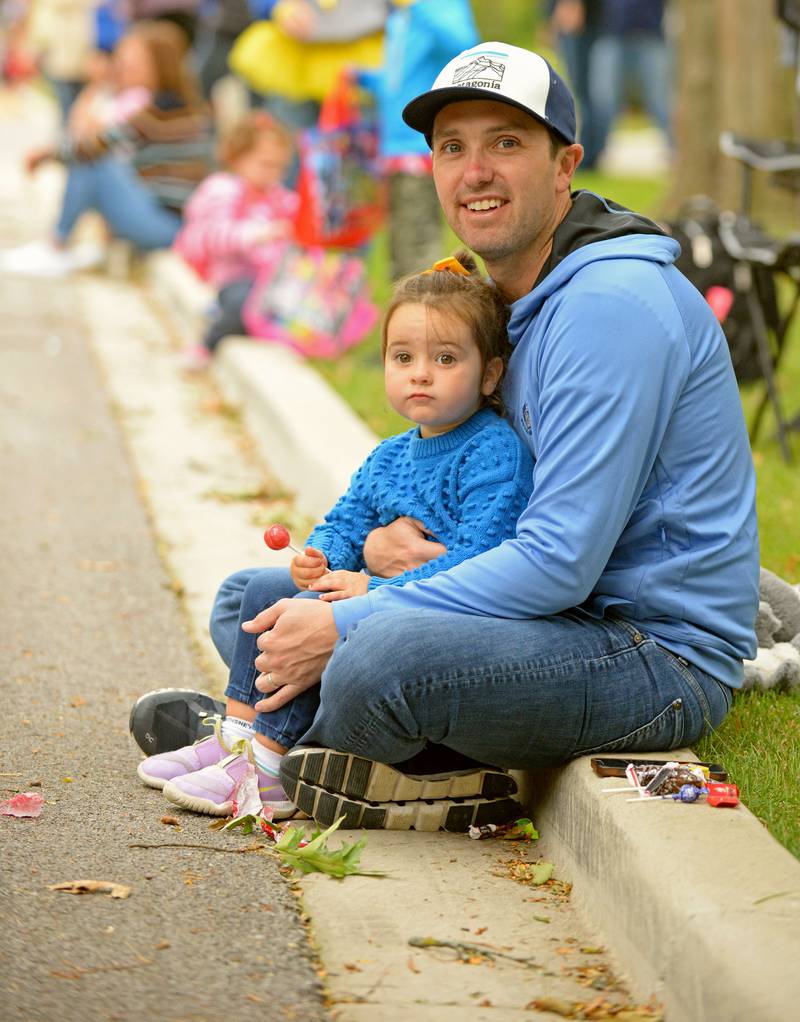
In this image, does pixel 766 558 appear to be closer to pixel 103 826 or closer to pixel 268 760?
pixel 268 760

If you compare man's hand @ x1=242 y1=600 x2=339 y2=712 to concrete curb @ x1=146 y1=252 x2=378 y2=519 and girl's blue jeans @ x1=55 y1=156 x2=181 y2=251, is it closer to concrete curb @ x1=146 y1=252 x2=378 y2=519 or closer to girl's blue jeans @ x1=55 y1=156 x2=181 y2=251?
concrete curb @ x1=146 y1=252 x2=378 y2=519

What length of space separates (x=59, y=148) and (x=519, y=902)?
9.61m

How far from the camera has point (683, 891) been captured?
2635mm

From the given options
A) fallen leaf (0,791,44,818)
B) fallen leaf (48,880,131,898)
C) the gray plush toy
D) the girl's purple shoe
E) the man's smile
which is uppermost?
the man's smile

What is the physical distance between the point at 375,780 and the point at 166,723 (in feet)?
2.03

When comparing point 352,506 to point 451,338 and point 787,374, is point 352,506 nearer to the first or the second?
point 451,338

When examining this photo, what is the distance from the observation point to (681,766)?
10.1 feet

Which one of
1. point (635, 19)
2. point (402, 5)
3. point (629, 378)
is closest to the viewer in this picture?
point (629, 378)

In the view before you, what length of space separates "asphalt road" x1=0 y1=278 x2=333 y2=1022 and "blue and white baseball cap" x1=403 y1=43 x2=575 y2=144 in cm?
159

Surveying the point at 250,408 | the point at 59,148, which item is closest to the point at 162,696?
the point at 250,408

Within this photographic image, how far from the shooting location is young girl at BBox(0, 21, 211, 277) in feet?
36.5

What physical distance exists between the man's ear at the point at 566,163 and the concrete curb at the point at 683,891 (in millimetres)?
1200

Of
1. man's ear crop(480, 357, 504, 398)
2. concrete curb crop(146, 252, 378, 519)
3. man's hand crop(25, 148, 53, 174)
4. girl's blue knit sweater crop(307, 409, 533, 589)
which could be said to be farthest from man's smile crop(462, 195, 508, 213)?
man's hand crop(25, 148, 53, 174)

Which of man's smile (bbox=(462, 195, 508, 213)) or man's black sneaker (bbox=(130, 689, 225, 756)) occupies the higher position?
man's smile (bbox=(462, 195, 508, 213))
